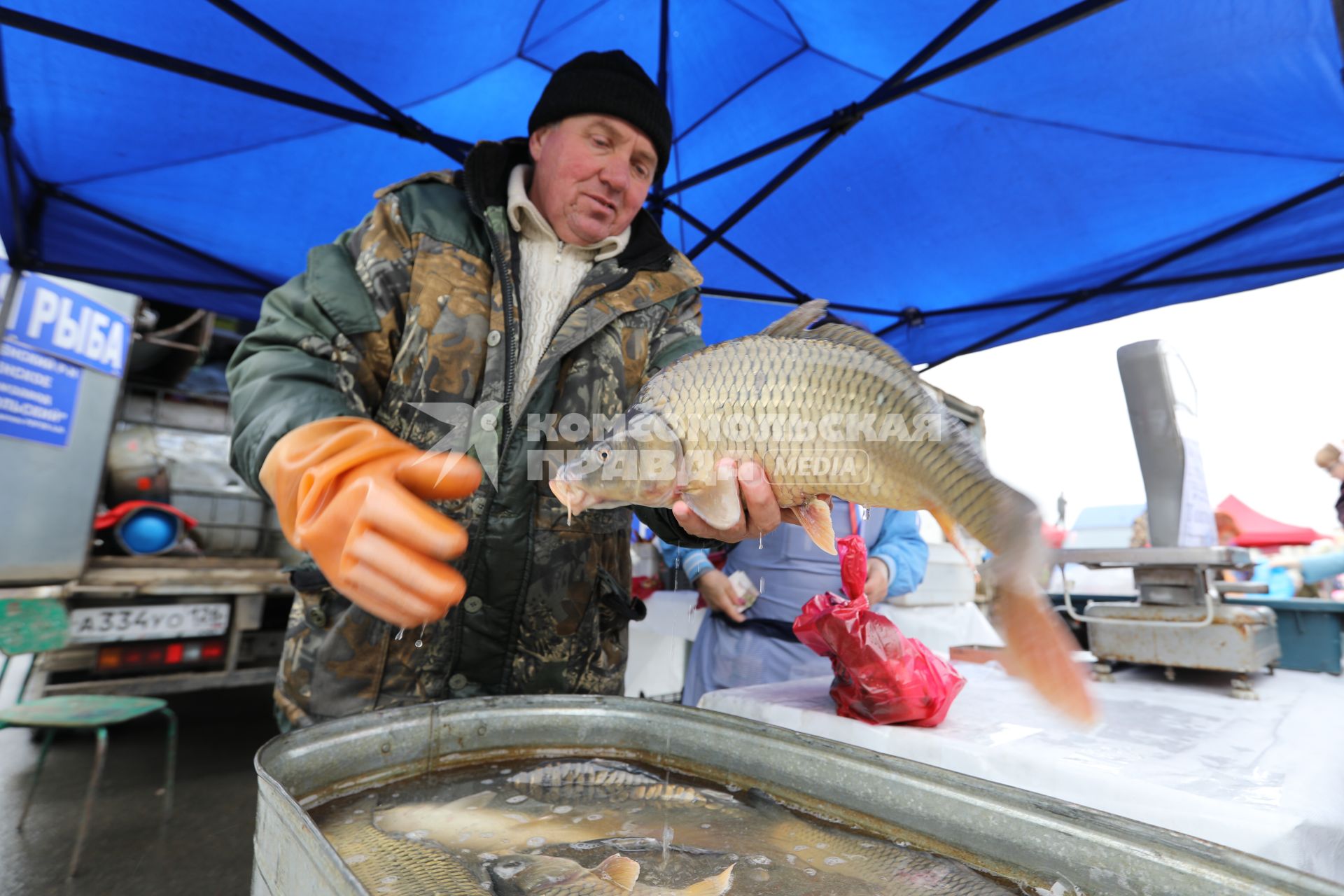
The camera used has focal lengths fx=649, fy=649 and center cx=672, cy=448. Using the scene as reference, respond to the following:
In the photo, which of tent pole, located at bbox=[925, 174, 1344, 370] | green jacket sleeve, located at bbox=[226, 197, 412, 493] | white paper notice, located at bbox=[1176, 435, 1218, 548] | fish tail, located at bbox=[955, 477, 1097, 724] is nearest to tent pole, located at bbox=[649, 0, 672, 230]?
green jacket sleeve, located at bbox=[226, 197, 412, 493]

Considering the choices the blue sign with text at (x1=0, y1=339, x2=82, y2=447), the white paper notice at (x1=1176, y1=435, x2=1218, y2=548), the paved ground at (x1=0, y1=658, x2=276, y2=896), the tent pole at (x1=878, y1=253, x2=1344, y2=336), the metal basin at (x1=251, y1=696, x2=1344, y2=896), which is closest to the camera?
the metal basin at (x1=251, y1=696, x2=1344, y2=896)

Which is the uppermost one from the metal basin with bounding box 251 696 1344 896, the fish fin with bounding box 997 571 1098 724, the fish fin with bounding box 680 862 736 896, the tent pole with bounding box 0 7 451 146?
the tent pole with bounding box 0 7 451 146

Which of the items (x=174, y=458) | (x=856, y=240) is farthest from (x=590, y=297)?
(x=174, y=458)

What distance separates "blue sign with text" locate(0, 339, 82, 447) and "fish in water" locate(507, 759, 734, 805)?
409 centimetres

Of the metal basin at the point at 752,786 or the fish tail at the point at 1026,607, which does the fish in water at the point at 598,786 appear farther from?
the fish tail at the point at 1026,607

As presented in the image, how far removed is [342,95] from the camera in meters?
3.05

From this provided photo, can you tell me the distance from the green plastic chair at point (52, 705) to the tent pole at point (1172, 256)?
16.8 ft

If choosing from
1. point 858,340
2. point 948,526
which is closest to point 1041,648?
point 948,526

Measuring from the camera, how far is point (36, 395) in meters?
3.67

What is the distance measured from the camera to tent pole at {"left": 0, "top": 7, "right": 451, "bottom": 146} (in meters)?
2.30

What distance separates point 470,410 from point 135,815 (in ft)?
11.2

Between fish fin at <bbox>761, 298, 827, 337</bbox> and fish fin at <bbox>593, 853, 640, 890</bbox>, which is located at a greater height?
fish fin at <bbox>761, 298, 827, 337</bbox>

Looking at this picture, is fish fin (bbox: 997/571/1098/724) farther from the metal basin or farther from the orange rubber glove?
the orange rubber glove

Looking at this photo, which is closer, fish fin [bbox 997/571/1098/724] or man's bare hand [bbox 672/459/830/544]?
fish fin [bbox 997/571/1098/724]
